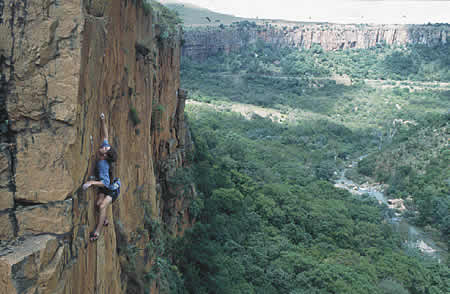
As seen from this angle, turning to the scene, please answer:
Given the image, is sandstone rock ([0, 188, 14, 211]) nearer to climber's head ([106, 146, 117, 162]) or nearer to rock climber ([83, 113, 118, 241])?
rock climber ([83, 113, 118, 241])

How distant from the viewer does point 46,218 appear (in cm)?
585

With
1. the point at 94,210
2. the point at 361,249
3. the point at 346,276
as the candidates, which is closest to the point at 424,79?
the point at 361,249

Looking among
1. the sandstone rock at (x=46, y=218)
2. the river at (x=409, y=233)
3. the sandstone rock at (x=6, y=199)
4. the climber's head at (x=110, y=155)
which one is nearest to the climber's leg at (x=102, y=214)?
the climber's head at (x=110, y=155)

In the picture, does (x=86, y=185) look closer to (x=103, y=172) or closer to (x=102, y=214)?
(x=103, y=172)

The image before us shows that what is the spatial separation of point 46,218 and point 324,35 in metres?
134

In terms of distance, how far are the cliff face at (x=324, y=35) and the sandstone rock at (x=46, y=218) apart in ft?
357

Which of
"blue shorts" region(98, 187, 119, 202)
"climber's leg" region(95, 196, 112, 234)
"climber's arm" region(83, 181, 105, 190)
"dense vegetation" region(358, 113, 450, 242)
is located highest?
"climber's arm" region(83, 181, 105, 190)

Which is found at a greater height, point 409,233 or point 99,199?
point 99,199

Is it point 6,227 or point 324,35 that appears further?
point 324,35

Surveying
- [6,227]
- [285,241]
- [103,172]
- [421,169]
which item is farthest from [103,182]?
[421,169]

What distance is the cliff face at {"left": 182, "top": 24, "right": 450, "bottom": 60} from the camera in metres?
116

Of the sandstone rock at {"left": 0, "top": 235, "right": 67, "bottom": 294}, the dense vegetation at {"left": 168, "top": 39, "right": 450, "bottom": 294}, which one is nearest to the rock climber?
the sandstone rock at {"left": 0, "top": 235, "right": 67, "bottom": 294}

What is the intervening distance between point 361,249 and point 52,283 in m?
31.2

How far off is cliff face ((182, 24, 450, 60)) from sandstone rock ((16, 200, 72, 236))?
4285 inches
